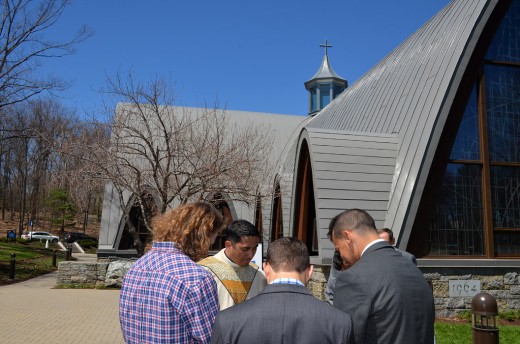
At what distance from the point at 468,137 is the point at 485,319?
596 centimetres

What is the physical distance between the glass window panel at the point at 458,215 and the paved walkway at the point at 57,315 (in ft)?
21.4

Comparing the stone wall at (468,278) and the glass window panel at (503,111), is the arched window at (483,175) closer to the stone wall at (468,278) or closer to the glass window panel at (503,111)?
the glass window panel at (503,111)

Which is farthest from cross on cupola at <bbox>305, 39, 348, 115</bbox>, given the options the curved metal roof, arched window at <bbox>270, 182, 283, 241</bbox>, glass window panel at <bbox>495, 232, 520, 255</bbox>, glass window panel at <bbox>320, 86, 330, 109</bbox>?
glass window panel at <bbox>495, 232, 520, 255</bbox>

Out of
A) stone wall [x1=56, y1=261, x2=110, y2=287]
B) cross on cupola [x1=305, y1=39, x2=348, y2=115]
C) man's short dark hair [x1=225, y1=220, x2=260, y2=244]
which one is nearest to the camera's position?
man's short dark hair [x1=225, y1=220, x2=260, y2=244]

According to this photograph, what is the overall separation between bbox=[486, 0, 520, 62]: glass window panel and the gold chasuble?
9399mm

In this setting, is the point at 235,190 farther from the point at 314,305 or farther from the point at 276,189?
the point at 314,305

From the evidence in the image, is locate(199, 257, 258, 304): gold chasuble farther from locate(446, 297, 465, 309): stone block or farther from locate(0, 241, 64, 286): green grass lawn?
locate(0, 241, 64, 286): green grass lawn

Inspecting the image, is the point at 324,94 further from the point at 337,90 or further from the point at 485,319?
the point at 485,319

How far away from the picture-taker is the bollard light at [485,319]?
4.90 metres

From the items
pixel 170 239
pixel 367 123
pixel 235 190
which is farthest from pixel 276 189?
pixel 170 239

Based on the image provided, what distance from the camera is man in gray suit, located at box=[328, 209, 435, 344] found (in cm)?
235

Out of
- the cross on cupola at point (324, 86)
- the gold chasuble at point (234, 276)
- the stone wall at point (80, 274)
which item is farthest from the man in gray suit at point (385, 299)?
the cross on cupola at point (324, 86)

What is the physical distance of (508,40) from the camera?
10.8 metres

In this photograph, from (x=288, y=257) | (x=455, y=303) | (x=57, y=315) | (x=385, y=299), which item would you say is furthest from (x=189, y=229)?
(x=57, y=315)
